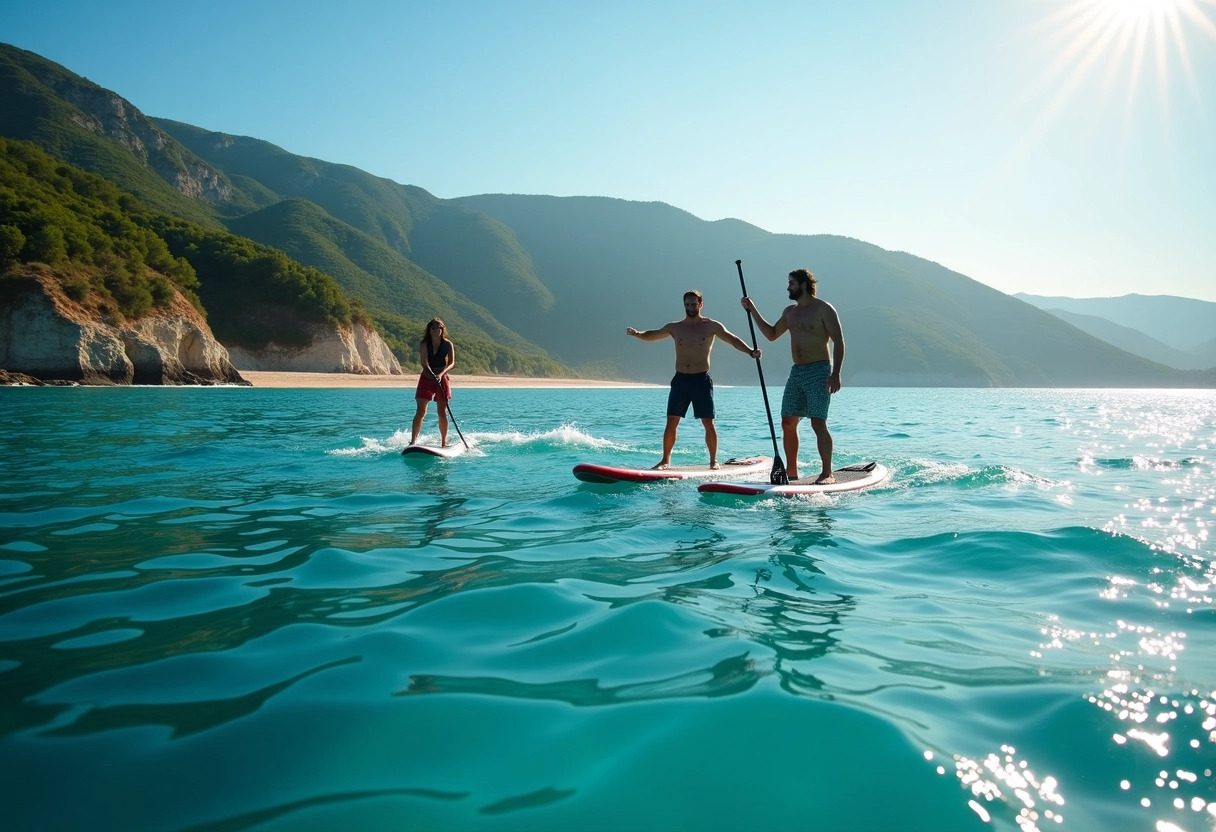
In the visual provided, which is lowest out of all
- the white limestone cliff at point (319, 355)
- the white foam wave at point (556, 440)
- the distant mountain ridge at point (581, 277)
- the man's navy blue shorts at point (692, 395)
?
the white foam wave at point (556, 440)

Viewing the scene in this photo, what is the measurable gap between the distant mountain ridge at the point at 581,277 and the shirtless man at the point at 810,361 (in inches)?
3654

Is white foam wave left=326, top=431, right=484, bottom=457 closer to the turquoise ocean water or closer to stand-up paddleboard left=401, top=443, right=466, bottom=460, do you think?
stand-up paddleboard left=401, top=443, right=466, bottom=460

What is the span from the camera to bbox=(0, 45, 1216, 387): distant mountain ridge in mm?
118750

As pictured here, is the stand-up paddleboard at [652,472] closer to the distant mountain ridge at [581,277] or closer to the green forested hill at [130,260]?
the green forested hill at [130,260]

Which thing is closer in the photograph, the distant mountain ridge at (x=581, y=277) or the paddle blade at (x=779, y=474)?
the paddle blade at (x=779, y=474)

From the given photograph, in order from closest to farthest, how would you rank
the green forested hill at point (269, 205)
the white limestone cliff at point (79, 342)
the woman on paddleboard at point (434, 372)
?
the woman on paddleboard at point (434, 372) < the white limestone cliff at point (79, 342) < the green forested hill at point (269, 205)

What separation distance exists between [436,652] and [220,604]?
1.56m

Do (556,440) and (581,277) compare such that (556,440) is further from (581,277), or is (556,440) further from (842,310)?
(581,277)

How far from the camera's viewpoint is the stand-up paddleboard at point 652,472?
8656mm

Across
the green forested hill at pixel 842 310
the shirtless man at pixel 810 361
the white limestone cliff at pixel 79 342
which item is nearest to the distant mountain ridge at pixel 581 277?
the green forested hill at pixel 842 310

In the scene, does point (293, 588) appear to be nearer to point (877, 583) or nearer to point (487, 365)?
point (877, 583)

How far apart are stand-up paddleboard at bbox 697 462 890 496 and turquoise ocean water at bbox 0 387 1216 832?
0.63 metres

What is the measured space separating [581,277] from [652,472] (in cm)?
17728

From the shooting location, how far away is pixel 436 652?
3.20 meters
